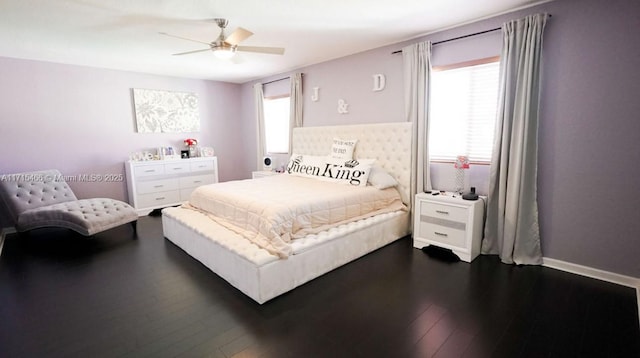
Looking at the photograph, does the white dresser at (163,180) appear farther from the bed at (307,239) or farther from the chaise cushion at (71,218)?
the bed at (307,239)

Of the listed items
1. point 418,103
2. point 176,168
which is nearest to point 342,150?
point 418,103

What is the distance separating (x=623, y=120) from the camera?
7.95 ft

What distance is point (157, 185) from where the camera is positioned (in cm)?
504

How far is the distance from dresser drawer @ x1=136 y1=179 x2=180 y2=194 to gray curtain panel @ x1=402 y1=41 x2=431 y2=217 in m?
4.03

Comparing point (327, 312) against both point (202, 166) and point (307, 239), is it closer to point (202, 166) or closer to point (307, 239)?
point (307, 239)

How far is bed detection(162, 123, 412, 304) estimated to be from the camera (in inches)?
92.2

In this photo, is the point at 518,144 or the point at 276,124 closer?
the point at 518,144

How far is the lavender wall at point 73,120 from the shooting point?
4.11 m

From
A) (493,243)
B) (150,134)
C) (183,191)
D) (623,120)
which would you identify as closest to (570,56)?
(623,120)

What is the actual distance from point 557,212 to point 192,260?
363 cm

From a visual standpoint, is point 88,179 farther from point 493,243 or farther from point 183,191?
point 493,243

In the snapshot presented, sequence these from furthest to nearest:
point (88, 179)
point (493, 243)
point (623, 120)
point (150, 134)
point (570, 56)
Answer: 1. point (150, 134)
2. point (88, 179)
3. point (493, 243)
4. point (570, 56)
5. point (623, 120)

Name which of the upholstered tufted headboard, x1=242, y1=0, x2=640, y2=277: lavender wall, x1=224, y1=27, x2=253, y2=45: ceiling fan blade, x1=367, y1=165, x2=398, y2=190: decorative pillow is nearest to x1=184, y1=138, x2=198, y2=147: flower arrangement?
the upholstered tufted headboard

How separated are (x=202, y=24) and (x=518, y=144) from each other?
10.9ft
